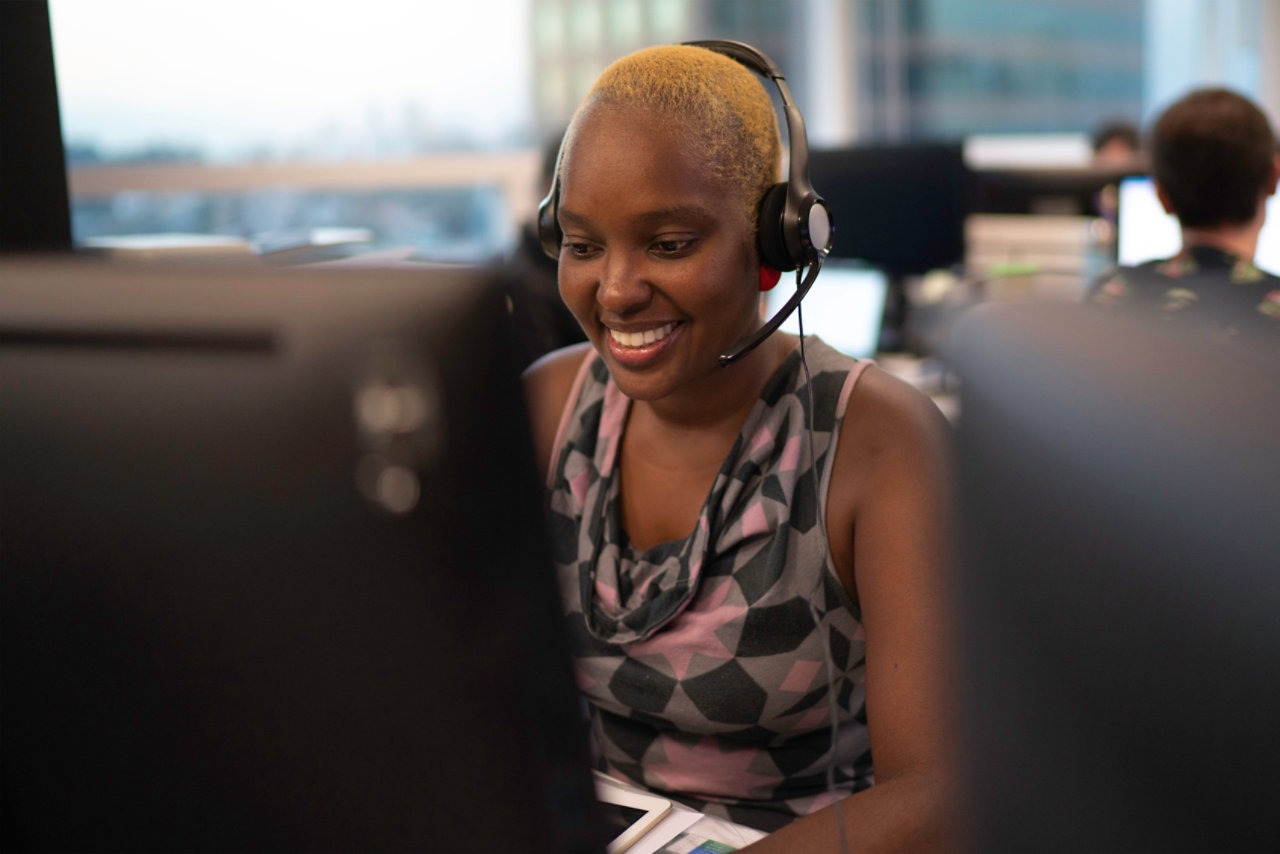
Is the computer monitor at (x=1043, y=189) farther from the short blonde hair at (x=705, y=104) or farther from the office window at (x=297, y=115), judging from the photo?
the short blonde hair at (x=705, y=104)

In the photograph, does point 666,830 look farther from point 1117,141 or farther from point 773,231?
point 1117,141

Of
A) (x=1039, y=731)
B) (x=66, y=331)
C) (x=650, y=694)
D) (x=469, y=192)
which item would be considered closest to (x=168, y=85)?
(x=469, y=192)

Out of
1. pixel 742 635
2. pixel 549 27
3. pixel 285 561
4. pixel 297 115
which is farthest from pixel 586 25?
pixel 285 561

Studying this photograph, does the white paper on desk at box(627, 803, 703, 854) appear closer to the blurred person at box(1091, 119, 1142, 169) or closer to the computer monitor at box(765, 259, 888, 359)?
the computer monitor at box(765, 259, 888, 359)

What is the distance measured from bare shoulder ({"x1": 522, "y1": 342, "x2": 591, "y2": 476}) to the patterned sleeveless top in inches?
6.3

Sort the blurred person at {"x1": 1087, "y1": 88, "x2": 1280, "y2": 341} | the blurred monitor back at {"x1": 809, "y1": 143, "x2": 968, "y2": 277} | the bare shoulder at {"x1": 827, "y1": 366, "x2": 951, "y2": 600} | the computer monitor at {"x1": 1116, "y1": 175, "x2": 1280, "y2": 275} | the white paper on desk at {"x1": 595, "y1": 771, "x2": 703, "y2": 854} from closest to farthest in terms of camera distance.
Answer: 1. the white paper on desk at {"x1": 595, "y1": 771, "x2": 703, "y2": 854}
2. the bare shoulder at {"x1": 827, "y1": 366, "x2": 951, "y2": 600}
3. the blurred person at {"x1": 1087, "y1": 88, "x2": 1280, "y2": 341}
4. the blurred monitor back at {"x1": 809, "y1": 143, "x2": 968, "y2": 277}
5. the computer monitor at {"x1": 1116, "y1": 175, "x2": 1280, "y2": 275}

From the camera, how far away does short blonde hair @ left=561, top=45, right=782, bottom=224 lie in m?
0.97

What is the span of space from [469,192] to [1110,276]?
2403 mm

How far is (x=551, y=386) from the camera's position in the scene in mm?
1248

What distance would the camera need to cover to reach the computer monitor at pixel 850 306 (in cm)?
279

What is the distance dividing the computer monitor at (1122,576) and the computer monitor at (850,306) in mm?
2428

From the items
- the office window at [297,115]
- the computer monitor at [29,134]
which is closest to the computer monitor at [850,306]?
the office window at [297,115]

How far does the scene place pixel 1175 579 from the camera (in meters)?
0.34

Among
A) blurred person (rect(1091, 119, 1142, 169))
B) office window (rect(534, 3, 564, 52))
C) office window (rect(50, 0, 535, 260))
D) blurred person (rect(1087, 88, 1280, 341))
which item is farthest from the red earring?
blurred person (rect(1091, 119, 1142, 169))
